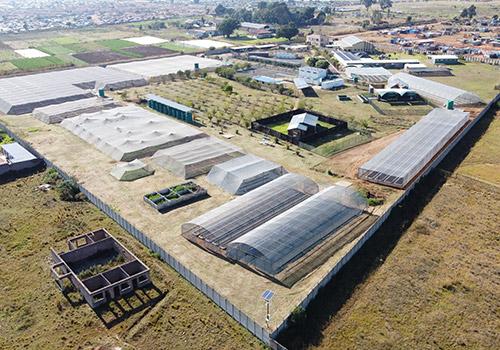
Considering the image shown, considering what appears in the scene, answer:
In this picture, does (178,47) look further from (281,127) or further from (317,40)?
(281,127)

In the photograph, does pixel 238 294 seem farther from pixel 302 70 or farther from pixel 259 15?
pixel 259 15

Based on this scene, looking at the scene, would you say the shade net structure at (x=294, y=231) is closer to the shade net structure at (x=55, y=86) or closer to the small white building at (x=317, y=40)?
the shade net structure at (x=55, y=86)

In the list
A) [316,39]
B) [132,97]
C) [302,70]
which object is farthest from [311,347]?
[316,39]

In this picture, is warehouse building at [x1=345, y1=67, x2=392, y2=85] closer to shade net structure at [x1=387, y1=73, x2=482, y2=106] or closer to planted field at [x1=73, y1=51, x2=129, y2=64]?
shade net structure at [x1=387, y1=73, x2=482, y2=106]

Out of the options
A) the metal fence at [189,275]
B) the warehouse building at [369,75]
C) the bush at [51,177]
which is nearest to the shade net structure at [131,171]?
the metal fence at [189,275]

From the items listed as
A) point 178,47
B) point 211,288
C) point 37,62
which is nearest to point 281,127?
point 211,288
